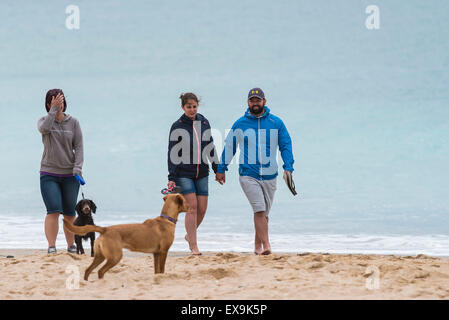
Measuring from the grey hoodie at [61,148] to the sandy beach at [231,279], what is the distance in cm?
115

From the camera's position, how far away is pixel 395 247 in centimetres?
1076

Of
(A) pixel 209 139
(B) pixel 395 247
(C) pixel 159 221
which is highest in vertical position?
(A) pixel 209 139

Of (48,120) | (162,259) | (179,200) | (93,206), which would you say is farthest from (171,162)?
(162,259)

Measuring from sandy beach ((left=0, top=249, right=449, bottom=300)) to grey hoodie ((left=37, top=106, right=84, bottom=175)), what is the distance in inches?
45.1

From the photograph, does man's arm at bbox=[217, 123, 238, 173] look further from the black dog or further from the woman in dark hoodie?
the black dog

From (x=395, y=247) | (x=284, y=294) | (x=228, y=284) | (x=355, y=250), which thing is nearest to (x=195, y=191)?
(x=228, y=284)

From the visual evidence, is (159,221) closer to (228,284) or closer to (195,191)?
(228,284)

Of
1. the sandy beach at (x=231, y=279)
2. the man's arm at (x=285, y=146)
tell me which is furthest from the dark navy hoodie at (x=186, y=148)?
the sandy beach at (x=231, y=279)

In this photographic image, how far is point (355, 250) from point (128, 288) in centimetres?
541

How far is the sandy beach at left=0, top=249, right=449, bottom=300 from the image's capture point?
5.68m

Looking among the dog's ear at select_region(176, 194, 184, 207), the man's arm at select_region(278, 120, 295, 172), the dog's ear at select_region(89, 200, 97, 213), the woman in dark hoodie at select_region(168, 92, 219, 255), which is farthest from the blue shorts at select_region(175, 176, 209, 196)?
the dog's ear at select_region(176, 194, 184, 207)

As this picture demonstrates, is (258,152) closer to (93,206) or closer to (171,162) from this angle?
(171,162)

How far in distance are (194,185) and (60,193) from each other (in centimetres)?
179
